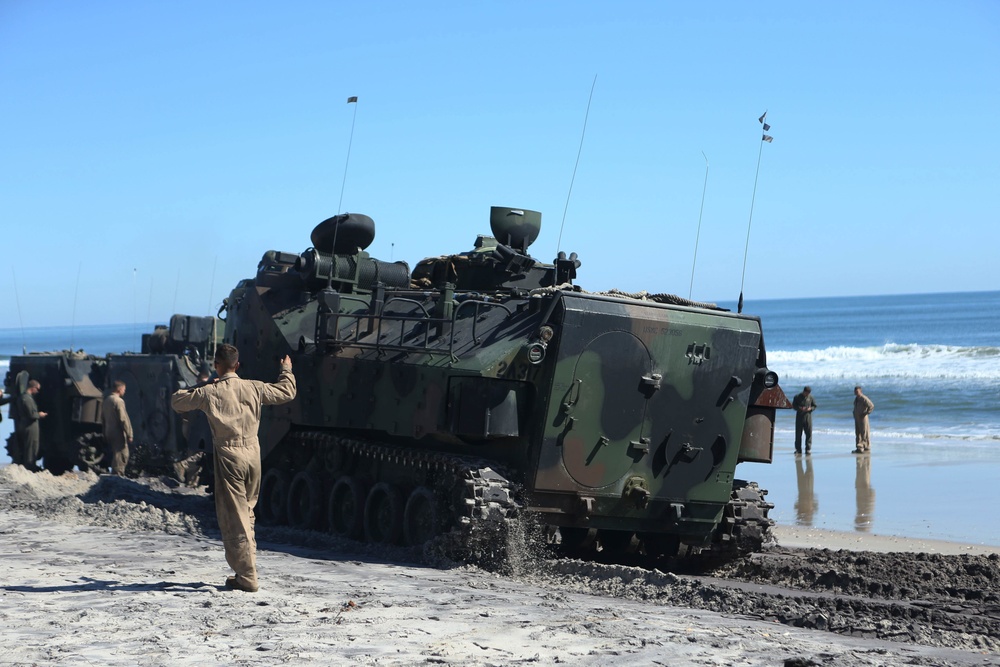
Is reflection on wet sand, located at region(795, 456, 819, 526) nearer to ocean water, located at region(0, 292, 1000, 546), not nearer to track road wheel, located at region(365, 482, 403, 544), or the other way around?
ocean water, located at region(0, 292, 1000, 546)

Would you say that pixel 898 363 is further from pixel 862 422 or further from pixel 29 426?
pixel 29 426

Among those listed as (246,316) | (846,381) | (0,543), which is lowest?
(0,543)

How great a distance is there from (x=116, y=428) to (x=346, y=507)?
7.10 metres

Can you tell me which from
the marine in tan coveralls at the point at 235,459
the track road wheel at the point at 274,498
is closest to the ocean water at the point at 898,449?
the track road wheel at the point at 274,498

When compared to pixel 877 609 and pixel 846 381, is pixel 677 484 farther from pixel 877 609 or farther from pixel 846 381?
pixel 846 381

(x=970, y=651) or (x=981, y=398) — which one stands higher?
(x=981, y=398)

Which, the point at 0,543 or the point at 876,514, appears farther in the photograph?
the point at 876,514

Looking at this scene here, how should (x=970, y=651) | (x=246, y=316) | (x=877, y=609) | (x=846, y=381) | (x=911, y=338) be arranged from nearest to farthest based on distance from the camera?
(x=970, y=651)
(x=877, y=609)
(x=246, y=316)
(x=846, y=381)
(x=911, y=338)

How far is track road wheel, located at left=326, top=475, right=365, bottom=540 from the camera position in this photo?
12.9m

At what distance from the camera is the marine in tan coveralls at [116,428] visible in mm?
19047

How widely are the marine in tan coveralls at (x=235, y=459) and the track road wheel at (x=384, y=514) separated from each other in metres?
3.29

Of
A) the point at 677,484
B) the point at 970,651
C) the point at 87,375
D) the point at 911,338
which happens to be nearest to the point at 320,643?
the point at 970,651

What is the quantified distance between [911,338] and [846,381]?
36.8m

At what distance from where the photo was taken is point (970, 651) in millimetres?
8195
